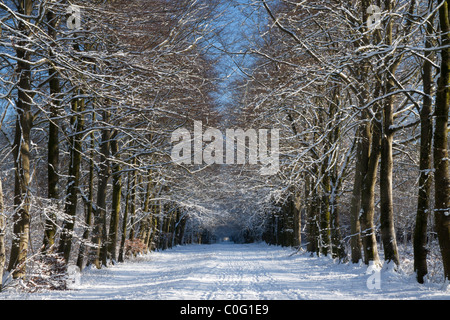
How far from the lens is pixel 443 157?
892 centimetres

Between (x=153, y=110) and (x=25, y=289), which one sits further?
(x=153, y=110)

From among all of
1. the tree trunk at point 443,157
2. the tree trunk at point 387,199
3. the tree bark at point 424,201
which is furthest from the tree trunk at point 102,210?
the tree trunk at point 443,157

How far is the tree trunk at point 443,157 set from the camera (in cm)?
874

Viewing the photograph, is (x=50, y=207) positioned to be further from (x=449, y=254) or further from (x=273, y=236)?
(x=273, y=236)

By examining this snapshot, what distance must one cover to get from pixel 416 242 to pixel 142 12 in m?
8.52

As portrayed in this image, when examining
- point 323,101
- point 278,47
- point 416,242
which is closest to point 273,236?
point 323,101

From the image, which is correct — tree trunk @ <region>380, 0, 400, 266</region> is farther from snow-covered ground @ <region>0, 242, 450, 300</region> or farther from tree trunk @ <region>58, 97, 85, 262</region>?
tree trunk @ <region>58, 97, 85, 262</region>

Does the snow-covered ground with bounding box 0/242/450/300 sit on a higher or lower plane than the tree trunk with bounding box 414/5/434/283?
lower

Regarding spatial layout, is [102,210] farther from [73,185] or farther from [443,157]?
[443,157]

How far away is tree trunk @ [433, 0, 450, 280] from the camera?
28.7ft

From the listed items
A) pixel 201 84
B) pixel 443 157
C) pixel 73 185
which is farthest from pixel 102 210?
pixel 443 157

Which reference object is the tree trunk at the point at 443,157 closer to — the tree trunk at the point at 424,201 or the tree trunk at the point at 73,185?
the tree trunk at the point at 424,201

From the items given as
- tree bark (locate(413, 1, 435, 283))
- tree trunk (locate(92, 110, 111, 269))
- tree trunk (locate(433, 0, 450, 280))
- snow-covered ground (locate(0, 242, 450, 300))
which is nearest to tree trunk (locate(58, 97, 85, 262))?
snow-covered ground (locate(0, 242, 450, 300))
